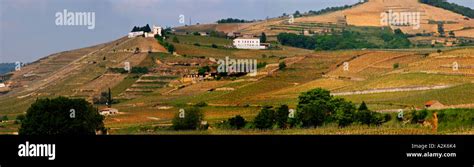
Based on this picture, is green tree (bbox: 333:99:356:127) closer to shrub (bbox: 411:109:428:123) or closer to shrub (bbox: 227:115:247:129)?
shrub (bbox: 411:109:428:123)

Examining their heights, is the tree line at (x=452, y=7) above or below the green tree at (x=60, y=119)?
above

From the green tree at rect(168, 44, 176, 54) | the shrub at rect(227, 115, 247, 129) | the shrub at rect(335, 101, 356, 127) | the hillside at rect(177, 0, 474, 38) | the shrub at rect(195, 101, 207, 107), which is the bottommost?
the shrub at rect(195, 101, 207, 107)

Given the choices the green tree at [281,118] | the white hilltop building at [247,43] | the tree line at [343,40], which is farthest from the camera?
the tree line at [343,40]

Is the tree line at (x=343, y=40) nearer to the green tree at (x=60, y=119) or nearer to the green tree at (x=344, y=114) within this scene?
the green tree at (x=344, y=114)

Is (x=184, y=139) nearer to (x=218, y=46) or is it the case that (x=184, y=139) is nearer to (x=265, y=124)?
(x=265, y=124)

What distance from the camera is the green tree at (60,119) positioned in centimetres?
1259

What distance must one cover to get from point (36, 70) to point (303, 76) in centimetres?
1979

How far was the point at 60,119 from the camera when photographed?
43.0ft

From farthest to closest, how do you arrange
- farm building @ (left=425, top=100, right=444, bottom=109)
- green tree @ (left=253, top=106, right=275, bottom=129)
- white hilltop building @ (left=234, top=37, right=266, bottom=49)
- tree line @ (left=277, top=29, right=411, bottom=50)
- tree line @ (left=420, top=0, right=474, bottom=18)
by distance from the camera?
1. tree line @ (left=420, top=0, right=474, bottom=18)
2. tree line @ (left=277, top=29, right=411, bottom=50)
3. white hilltop building @ (left=234, top=37, right=266, bottom=49)
4. farm building @ (left=425, top=100, right=444, bottom=109)
5. green tree @ (left=253, top=106, right=275, bottom=129)

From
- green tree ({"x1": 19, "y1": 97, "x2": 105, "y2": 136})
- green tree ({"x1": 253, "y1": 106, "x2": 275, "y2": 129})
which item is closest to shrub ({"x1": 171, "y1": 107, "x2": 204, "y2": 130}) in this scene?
green tree ({"x1": 253, "y1": 106, "x2": 275, "y2": 129})

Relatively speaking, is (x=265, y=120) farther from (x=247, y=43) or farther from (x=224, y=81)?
(x=247, y=43)

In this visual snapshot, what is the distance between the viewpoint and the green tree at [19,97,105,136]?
1259cm

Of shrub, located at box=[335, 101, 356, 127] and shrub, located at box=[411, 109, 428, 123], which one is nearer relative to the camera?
shrub, located at box=[411, 109, 428, 123]

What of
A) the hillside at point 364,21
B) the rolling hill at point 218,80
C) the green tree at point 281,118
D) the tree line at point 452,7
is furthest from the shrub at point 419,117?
the tree line at point 452,7
